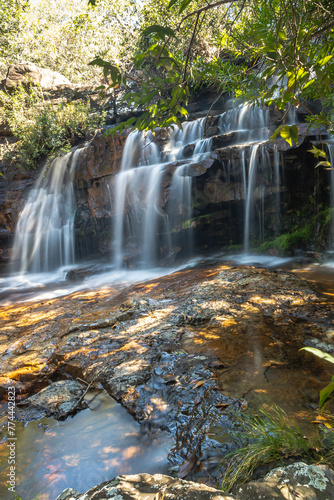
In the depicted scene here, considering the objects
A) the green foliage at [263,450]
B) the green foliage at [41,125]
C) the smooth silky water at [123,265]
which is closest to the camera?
the green foliage at [263,450]

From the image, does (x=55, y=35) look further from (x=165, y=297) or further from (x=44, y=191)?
(x=165, y=297)

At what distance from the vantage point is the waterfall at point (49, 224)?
1256cm

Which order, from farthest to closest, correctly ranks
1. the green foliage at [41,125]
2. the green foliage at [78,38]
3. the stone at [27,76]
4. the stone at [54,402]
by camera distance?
1. the green foliage at [78,38]
2. the stone at [27,76]
3. the green foliage at [41,125]
4. the stone at [54,402]

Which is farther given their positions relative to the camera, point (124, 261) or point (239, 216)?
point (124, 261)

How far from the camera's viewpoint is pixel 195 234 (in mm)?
10109

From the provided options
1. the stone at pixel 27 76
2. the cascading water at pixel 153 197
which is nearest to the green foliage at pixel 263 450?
the cascading water at pixel 153 197

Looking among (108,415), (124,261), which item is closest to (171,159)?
(124,261)

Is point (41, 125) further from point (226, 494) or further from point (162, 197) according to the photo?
point (226, 494)

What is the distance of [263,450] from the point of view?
154 centimetres

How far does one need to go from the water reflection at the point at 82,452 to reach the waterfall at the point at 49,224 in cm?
1070

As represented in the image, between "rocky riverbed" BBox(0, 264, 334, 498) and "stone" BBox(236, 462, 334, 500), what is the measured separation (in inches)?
24.2

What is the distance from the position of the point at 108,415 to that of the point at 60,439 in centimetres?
40

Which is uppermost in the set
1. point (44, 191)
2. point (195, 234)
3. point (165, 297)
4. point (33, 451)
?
point (44, 191)

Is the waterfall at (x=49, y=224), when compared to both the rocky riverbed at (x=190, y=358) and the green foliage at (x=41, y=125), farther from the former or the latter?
the rocky riverbed at (x=190, y=358)
